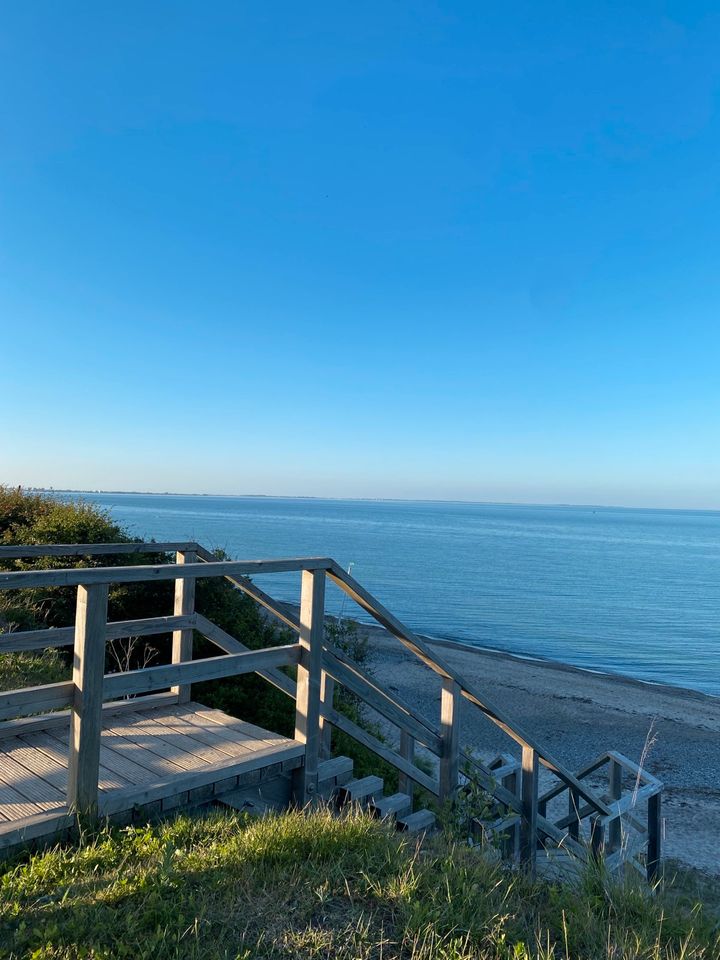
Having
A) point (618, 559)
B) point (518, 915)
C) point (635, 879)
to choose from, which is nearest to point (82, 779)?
point (518, 915)

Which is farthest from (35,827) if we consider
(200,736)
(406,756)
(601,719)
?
(601,719)

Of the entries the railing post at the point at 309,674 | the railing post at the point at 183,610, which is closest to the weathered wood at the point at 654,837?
the railing post at the point at 309,674

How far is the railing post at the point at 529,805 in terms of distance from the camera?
574 cm

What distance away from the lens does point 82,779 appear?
334 centimetres

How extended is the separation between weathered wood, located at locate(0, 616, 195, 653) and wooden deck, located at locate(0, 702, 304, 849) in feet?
2.18

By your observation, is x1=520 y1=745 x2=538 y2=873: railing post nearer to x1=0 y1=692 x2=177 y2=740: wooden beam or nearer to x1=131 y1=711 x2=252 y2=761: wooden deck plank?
x1=131 y1=711 x2=252 y2=761: wooden deck plank

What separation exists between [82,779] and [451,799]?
9.47 feet

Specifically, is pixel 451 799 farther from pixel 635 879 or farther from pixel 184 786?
pixel 184 786

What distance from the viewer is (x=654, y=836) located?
7859mm

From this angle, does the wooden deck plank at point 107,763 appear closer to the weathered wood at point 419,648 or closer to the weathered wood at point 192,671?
the weathered wood at point 192,671

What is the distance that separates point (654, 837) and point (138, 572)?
7.76 metres

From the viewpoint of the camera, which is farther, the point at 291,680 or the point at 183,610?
the point at 183,610

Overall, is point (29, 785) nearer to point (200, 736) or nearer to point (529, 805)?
point (200, 736)

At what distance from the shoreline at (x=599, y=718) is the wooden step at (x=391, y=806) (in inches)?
305
